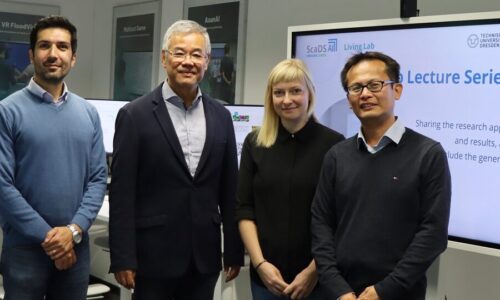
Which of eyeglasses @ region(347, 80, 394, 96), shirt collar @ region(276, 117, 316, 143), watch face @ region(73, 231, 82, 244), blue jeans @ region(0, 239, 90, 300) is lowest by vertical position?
blue jeans @ region(0, 239, 90, 300)

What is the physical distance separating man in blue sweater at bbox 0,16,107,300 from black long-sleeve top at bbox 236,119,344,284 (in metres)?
0.62

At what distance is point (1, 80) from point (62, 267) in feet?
12.0

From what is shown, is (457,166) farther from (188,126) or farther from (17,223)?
(17,223)

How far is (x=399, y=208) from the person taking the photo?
1723mm

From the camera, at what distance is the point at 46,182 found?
2156 millimetres

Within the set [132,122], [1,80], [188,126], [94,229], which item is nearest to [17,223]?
[132,122]

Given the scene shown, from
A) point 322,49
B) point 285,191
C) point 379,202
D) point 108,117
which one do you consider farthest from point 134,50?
point 379,202

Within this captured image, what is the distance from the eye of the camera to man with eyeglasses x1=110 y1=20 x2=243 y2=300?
1.99 metres

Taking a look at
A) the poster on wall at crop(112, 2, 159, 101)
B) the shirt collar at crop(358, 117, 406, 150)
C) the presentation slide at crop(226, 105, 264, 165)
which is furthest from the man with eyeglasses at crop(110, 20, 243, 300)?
the poster on wall at crop(112, 2, 159, 101)

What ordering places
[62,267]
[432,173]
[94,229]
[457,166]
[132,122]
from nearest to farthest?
1. [432,173]
2. [132,122]
3. [62,267]
4. [457,166]
5. [94,229]

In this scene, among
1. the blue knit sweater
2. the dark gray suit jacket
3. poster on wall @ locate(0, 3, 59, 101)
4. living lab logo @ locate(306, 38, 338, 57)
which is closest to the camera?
the dark gray suit jacket

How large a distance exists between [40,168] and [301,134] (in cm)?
92

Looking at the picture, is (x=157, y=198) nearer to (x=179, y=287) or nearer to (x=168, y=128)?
(x=168, y=128)

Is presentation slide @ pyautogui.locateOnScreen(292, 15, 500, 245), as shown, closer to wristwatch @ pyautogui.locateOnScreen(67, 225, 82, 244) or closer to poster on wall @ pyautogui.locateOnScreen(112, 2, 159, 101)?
wristwatch @ pyautogui.locateOnScreen(67, 225, 82, 244)
